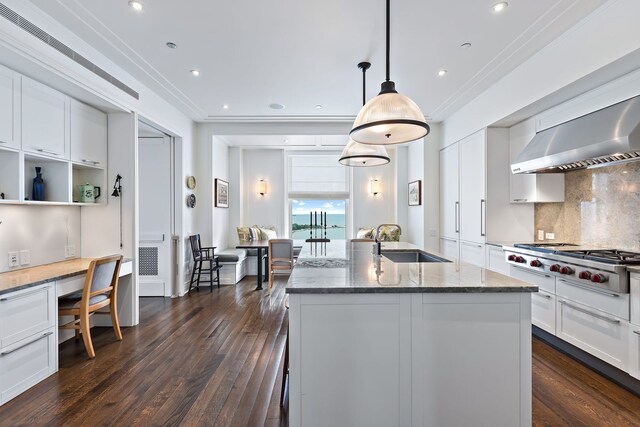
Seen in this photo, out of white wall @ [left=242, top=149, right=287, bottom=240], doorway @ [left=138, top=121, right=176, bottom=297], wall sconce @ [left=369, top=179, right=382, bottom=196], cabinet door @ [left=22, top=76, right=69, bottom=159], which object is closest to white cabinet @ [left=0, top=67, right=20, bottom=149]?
cabinet door @ [left=22, top=76, right=69, bottom=159]

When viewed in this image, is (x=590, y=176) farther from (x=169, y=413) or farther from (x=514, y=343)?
(x=169, y=413)

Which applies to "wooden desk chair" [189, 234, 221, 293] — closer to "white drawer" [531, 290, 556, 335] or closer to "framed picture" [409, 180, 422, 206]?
"framed picture" [409, 180, 422, 206]

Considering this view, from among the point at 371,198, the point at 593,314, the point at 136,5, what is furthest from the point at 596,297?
the point at 371,198

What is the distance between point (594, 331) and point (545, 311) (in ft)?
1.71

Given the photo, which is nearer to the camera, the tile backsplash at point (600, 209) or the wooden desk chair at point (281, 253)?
the tile backsplash at point (600, 209)

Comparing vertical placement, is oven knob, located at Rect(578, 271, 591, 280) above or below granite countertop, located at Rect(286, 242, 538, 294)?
below

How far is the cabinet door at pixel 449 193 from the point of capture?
4.84 meters

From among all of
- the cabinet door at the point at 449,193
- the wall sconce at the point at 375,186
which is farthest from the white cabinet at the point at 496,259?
the wall sconce at the point at 375,186

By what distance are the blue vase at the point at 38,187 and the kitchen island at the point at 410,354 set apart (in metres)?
2.78

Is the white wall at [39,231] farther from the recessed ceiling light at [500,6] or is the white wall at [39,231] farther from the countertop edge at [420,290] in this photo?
the recessed ceiling light at [500,6]

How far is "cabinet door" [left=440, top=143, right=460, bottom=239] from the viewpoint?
191 inches

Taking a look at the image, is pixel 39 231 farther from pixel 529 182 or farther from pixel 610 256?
pixel 529 182

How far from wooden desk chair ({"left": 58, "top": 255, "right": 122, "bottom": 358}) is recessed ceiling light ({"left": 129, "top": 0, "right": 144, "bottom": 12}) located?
2149 mm

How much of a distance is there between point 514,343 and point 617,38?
7.71 feet
